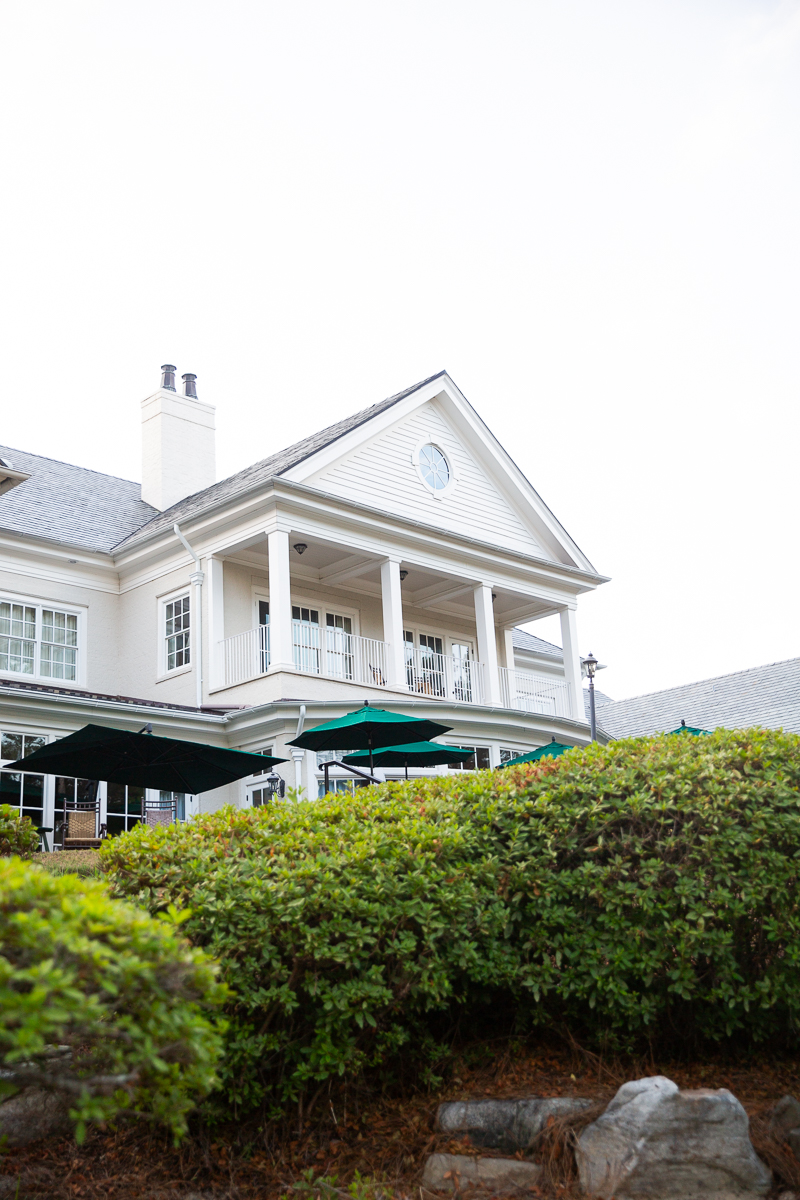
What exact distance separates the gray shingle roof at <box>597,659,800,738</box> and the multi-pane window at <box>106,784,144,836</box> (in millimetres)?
15064

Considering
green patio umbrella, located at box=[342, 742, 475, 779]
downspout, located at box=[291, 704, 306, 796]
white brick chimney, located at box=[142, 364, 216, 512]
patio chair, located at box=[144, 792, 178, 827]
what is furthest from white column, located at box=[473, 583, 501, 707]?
white brick chimney, located at box=[142, 364, 216, 512]

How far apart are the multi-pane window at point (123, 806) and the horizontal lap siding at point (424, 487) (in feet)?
20.7

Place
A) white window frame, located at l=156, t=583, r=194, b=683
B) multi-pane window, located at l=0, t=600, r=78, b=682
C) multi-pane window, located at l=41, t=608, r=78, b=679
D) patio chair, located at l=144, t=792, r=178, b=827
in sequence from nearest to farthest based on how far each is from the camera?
patio chair, located at l=144, t=792, r=178, b=827
multi-pane window, located at l=0, t=600, r=78, b=682
white window frame, located at l=156, t=583, r=194, b=683
multi-pane window, located at l=41, t=608, r=78, b=679

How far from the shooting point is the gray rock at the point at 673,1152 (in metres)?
4.30

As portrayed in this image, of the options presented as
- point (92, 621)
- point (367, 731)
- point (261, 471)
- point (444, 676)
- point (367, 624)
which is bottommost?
point (367, 731)

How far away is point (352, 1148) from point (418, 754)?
8.23m

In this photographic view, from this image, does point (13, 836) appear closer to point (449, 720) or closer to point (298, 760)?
point (298, 760)

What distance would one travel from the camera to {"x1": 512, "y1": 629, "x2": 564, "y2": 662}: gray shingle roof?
2731 cm

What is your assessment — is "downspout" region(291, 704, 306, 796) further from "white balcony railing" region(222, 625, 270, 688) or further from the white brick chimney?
the white brick chimney

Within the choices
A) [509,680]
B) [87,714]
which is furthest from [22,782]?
[509,680]

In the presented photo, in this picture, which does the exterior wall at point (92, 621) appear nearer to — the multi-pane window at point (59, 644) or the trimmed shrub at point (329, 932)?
the multi-pane window at point (59, 644)

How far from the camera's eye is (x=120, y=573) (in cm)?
2000

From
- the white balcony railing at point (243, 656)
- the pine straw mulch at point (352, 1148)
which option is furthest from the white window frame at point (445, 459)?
the pine straw mulch at point (352, 1148)

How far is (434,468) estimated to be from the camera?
69.4 ft
